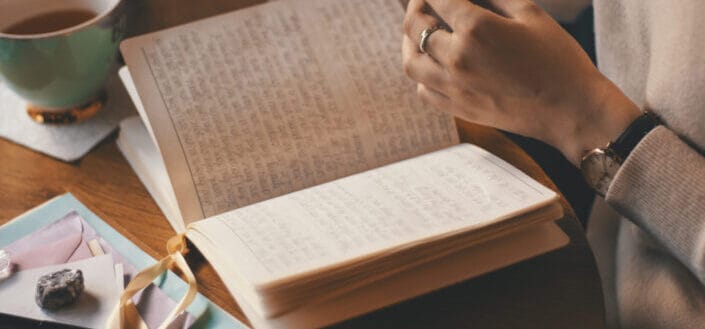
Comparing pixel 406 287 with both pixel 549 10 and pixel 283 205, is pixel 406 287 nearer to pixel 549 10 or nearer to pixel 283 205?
pixel 283 205

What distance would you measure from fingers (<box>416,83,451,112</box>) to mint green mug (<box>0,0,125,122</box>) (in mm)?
331

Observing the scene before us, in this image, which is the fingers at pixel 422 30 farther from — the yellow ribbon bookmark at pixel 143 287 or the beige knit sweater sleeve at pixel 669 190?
the yellow ribbon bookmark at pixel 143 287

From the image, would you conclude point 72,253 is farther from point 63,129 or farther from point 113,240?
point 63,129

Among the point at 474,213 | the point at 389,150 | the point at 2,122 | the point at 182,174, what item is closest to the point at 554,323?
the point at 474,213

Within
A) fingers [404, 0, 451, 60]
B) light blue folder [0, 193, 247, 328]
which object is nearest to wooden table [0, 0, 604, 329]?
light blue folder [0, 193, 247, 328]

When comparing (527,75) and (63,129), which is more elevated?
(527,75)

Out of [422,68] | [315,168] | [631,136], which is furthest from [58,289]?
[631,136]

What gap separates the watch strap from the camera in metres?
0.67

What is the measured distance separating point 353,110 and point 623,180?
0.27 m

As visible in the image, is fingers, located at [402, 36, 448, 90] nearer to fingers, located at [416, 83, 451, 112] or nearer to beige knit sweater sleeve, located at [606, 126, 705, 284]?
fingers, located at [416, 83, 451, 112]

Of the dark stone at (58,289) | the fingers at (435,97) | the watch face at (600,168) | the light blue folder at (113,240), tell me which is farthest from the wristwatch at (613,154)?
the dark stone at (58,289)

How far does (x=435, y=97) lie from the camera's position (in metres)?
0.77

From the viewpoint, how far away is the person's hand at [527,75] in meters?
0.69

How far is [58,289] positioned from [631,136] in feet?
1.66
